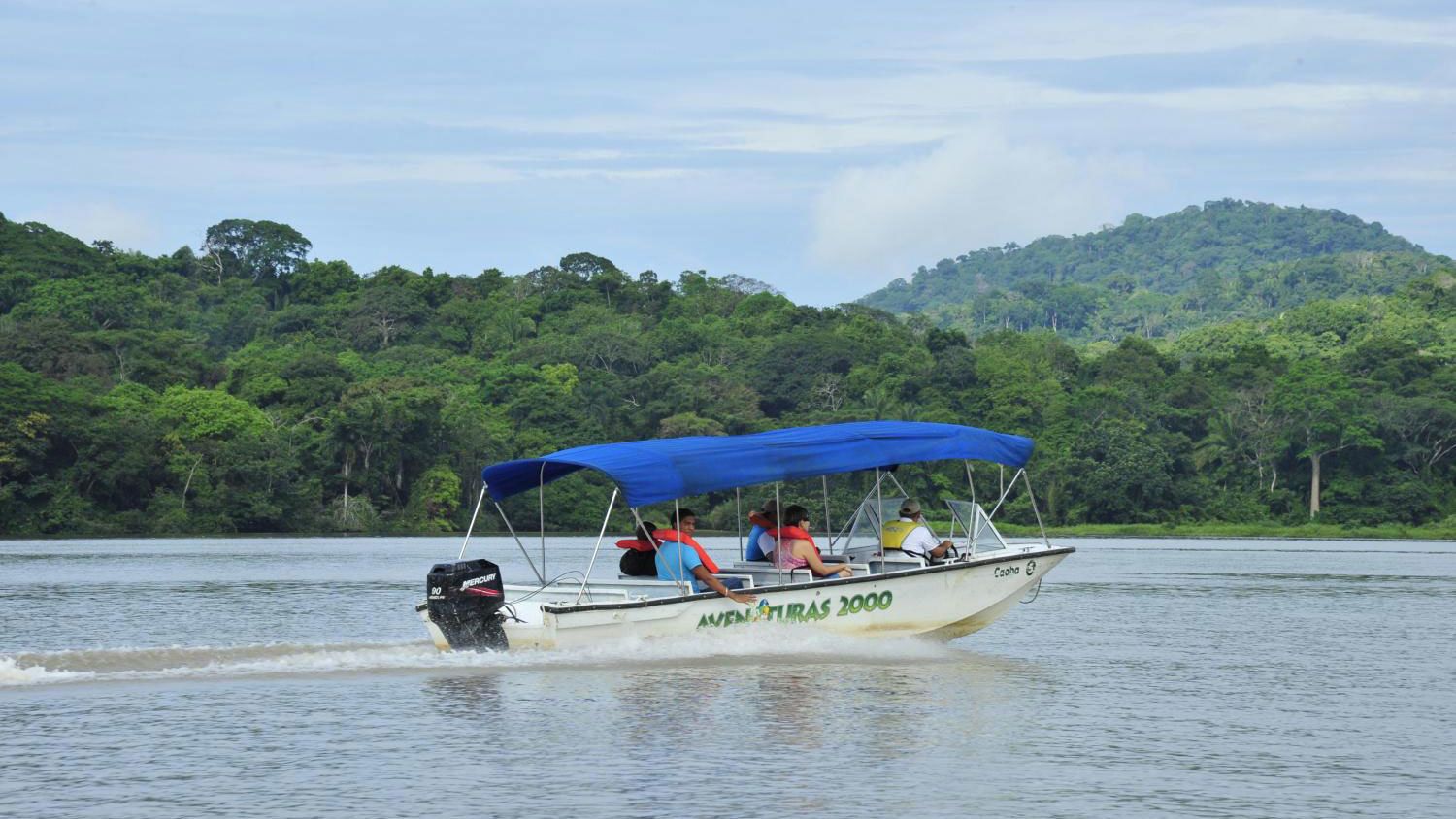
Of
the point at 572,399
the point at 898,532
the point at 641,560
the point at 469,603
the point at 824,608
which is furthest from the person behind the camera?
the point at 572,399

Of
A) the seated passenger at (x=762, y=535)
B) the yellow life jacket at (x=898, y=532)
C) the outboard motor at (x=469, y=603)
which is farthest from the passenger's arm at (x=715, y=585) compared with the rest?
the yellow life jacket at (x=898, y=532)

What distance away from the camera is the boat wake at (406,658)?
1631 cm

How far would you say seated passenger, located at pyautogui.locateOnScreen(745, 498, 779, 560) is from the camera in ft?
60.6

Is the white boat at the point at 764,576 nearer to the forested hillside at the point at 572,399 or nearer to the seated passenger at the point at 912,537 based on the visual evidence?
the seated passenger at the point at 912,537

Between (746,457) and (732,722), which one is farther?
(746,457)

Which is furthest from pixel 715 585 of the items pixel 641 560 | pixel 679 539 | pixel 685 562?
pixel 641 560

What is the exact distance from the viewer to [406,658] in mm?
17188

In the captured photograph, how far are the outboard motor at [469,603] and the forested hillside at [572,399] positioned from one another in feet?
107

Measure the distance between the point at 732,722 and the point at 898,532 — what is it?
17.8ft

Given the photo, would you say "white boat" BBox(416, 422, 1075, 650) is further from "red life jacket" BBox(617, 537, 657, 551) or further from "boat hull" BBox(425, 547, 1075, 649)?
"red life jacket" BBox(617, 537, 657, 551)

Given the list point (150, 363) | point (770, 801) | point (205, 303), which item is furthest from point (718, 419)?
point (770, 801)

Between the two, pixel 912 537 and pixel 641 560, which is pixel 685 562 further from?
pixel 912 537

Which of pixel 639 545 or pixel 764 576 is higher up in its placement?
pixel 639 545

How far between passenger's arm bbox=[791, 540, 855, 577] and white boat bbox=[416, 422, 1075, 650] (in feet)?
0.61
